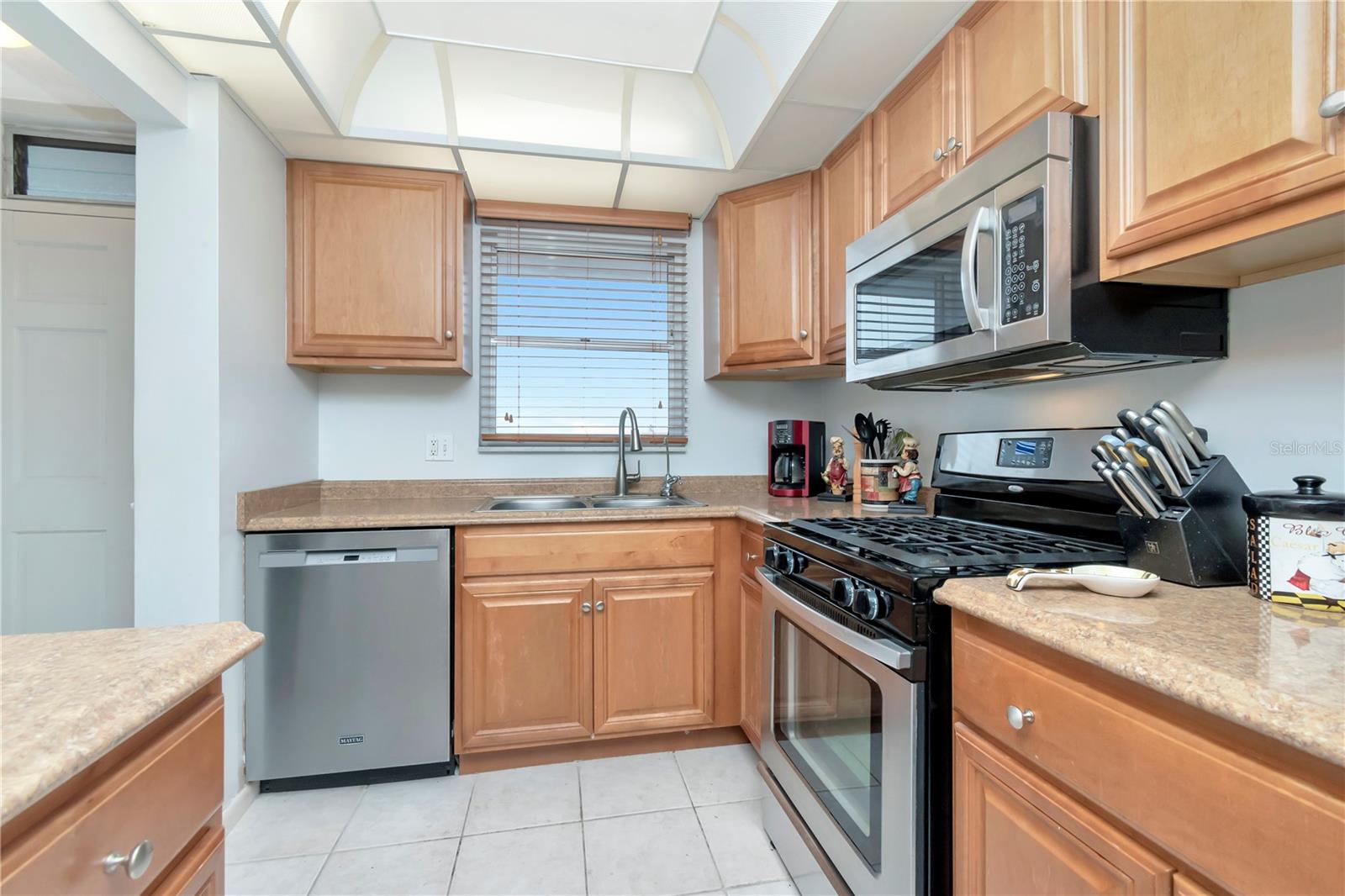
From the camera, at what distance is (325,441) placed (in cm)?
248

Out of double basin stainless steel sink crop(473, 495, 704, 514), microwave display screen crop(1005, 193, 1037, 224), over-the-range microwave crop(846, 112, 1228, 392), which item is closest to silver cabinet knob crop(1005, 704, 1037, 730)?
over-the-range microwave crop(846, 112, 1228, 392)

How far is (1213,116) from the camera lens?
890 mm

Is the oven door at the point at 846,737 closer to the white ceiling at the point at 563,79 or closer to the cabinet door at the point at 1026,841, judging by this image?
the cabinet door at the point at 1026,841

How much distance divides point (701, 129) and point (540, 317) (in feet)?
3.40

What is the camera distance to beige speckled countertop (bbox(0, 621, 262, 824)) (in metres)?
0.43

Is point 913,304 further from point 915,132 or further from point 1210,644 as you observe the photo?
point 1210,644

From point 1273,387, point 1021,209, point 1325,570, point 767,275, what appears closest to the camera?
point 1325,570

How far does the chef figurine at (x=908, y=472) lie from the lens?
2.03 m

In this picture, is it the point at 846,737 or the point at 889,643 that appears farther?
the point at 846,737

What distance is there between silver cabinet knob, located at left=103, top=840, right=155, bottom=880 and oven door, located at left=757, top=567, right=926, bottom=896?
103cm

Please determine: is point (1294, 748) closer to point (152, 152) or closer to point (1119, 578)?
point (1119, 578)

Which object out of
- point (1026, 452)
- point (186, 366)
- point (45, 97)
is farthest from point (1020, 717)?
point (45, 97)

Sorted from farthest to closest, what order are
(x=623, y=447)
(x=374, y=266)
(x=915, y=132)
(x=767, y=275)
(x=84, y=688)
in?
1. (x=623, y=447)
2. (x=767, y=275)
3. (x=374, y=266)
4. (x=915, y=132)
5. (x=84, y=688)

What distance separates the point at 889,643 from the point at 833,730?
40cm
